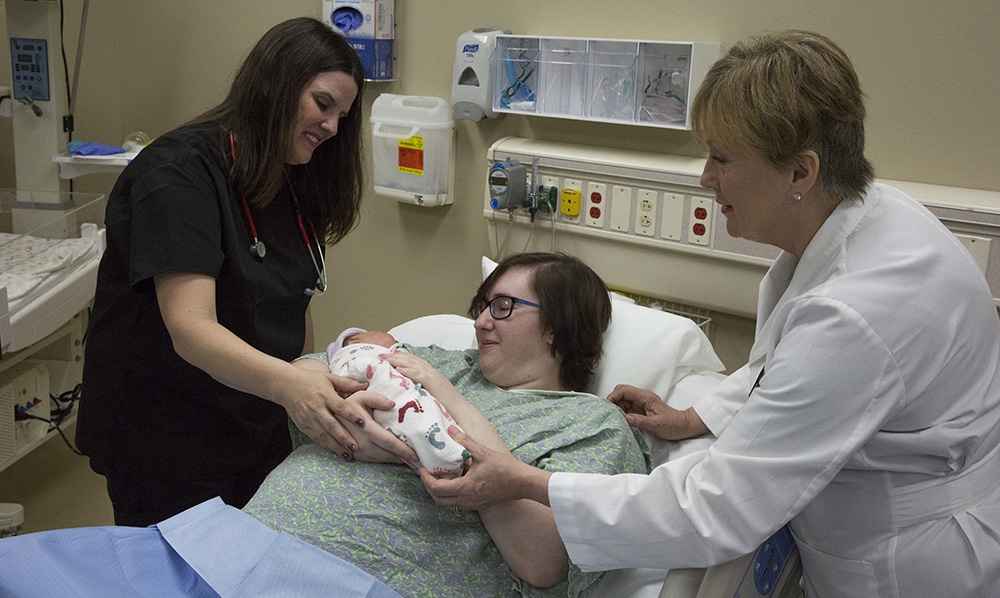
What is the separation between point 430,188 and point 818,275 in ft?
5.32

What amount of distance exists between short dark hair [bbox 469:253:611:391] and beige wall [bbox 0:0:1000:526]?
64 cm

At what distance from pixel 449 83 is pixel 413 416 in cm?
155

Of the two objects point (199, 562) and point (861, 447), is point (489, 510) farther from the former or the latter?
point (861, 447)

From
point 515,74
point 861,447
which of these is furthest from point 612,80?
point 861,447

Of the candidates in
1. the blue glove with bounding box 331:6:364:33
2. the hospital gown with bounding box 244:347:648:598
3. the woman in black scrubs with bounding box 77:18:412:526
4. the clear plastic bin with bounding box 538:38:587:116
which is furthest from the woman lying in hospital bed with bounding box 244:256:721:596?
the blue glove with bounding box 331:6:364:33

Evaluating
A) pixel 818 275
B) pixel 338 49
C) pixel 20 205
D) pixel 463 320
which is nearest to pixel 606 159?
pixel 463 320

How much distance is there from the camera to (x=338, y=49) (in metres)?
1.69

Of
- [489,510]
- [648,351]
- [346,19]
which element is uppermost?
[346,19]

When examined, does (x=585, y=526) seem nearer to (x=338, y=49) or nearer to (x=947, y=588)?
(x=947, y=588)

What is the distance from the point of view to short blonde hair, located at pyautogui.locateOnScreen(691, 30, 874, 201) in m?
1.21

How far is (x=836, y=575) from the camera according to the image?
1388 mm

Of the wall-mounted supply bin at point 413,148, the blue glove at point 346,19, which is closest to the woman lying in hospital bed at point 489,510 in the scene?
the wall-mounted supply bin at point 413,148

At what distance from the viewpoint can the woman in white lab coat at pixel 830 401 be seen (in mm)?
1188

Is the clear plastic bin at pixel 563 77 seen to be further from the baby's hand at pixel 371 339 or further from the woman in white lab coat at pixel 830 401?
the woman in white lab coat at pixel 830 401
